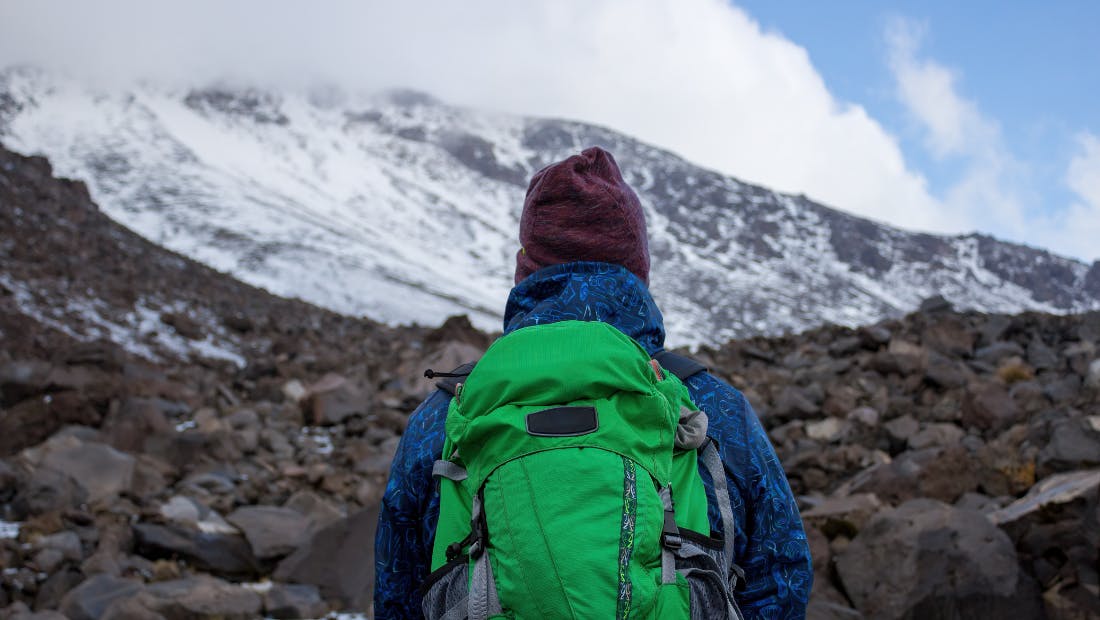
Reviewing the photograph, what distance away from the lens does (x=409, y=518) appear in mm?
2199

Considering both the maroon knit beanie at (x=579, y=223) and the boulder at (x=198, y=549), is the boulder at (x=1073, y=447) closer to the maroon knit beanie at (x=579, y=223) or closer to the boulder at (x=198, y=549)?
the maroon knit beanie at (x=579, y=223)

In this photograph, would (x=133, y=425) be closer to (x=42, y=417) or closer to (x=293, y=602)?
(x=42, y=417)

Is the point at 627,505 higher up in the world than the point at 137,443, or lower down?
higher up

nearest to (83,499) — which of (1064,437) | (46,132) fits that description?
(1064,437)

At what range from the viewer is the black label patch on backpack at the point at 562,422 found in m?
1.77

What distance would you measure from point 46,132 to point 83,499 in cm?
13531

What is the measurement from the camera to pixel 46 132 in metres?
122

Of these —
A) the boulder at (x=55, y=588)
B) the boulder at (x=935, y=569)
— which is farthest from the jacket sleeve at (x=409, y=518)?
the boulder at (x=55, y=588)

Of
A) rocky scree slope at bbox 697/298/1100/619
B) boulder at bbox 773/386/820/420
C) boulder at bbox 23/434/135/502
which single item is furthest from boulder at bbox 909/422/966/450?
boulder at bbox 23/434/135/502

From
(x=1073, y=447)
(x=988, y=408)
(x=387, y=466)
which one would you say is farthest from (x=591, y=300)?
(x=387, y=466)

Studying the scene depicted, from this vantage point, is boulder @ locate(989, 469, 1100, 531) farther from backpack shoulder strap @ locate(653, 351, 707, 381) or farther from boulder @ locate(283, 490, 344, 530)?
boulder @ locate(283, 490, 344, 530)

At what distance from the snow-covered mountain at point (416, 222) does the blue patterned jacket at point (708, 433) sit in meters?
60.7

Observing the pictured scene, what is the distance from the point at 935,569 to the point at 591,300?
3.50 metres

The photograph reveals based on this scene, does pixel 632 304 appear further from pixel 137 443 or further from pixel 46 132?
pixel 46 132
